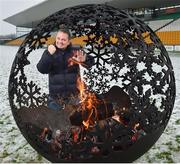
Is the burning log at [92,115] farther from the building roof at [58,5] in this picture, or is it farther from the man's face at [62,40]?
the building roof at [58,5]

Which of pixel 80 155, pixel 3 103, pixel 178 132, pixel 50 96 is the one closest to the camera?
pixel 80 155

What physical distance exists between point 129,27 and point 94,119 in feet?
3.16

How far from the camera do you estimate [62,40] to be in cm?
326

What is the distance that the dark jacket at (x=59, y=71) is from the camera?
11.1ft

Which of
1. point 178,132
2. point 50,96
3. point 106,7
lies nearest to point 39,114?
point 50,96

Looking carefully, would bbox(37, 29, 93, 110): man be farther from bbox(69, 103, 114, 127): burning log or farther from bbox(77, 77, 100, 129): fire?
bbox(69, 103, 114, 127): burning log

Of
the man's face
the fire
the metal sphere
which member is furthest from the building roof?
the metal sphere

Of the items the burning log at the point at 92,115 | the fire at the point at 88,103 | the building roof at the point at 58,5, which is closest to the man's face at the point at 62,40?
the fire at the point at 88,103

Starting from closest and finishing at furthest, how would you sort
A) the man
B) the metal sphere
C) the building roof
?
the metal sphere
the man
the building roof

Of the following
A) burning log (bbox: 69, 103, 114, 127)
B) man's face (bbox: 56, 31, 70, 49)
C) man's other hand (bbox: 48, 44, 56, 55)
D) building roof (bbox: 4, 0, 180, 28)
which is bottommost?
burning log (bbox: 69, 103, 114, 127)

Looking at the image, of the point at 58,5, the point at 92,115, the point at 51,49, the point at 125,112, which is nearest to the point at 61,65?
the point at 51,49

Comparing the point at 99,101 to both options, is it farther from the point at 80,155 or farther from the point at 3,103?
the point at 3,103

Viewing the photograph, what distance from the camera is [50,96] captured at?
148 inches

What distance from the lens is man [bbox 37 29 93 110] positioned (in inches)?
129
